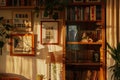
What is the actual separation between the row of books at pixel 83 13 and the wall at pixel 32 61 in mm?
254

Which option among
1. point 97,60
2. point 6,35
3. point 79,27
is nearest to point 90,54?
point 97,60

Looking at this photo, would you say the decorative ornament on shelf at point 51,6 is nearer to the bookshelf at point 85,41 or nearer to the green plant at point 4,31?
the bookshelf at point 85,41

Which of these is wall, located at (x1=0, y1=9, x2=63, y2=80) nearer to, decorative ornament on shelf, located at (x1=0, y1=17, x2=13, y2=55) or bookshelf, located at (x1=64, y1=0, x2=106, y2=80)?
decorative ornament on shelf, located at (x1=0, y1=17, x2=13, y2=55)

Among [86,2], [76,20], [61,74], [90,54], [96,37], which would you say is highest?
[86,2]

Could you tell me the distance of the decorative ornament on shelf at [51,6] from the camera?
4141mm

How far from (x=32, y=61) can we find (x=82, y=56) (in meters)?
0.82

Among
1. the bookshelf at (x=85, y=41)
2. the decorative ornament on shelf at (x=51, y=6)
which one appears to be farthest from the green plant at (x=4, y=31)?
the bookshelf at (x=85, y=41)

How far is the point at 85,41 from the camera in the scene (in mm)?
4199

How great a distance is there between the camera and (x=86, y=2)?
4.14m

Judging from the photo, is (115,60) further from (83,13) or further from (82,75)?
(83,13)

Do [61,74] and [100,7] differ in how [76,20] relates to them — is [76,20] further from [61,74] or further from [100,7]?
[61,74]

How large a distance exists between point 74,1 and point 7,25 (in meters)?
1.12

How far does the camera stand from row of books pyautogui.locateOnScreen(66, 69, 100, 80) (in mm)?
4242

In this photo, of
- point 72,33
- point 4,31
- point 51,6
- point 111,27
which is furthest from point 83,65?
point 4,31
